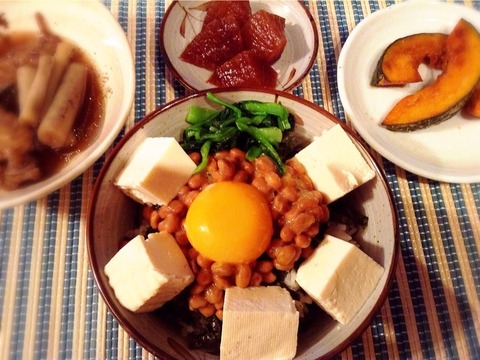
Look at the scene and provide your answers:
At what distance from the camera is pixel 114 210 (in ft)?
6.13

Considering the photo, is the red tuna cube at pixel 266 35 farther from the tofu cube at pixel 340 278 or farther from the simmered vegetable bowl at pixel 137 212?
the tofu cube at pixel 340 278

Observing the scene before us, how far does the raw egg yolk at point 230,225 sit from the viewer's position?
1.73 m

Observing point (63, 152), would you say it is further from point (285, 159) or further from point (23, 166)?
point (285, 159)

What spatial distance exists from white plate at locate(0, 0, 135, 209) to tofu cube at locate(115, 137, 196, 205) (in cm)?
16

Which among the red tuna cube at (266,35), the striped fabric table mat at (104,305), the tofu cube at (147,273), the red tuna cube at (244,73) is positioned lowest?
the striped fabric table mat at (104,305)

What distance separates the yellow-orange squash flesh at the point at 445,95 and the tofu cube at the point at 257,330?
131cm

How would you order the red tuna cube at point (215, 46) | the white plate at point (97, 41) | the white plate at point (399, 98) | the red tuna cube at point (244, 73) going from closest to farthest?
1. the white plate at point (97, 41)
2. the white plate at point (399, 98)
3. the red tuna cube at point (244, 73)
4. the red tuna cube at point (215, 46)

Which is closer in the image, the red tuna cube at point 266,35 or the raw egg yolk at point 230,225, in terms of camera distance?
the raw egg yolk at point 230,225

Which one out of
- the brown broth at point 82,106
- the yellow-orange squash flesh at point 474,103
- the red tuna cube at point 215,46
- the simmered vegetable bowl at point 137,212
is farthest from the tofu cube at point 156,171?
the yellow-orange squash flesh at point 474,103

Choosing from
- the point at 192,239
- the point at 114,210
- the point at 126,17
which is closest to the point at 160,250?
the point at 192,239

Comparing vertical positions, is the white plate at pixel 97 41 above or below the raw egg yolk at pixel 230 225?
above

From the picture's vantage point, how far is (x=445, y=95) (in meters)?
2.37

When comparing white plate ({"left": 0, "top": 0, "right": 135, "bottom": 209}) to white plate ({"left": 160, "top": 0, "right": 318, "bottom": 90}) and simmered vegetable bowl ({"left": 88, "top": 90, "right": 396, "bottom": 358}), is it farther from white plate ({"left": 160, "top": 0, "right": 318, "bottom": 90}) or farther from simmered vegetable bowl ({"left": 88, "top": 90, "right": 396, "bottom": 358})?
white plate ({"left": 160, "top": 0, "right": 318, "bottom": 90})

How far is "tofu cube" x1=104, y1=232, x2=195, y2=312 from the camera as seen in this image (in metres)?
1.59
